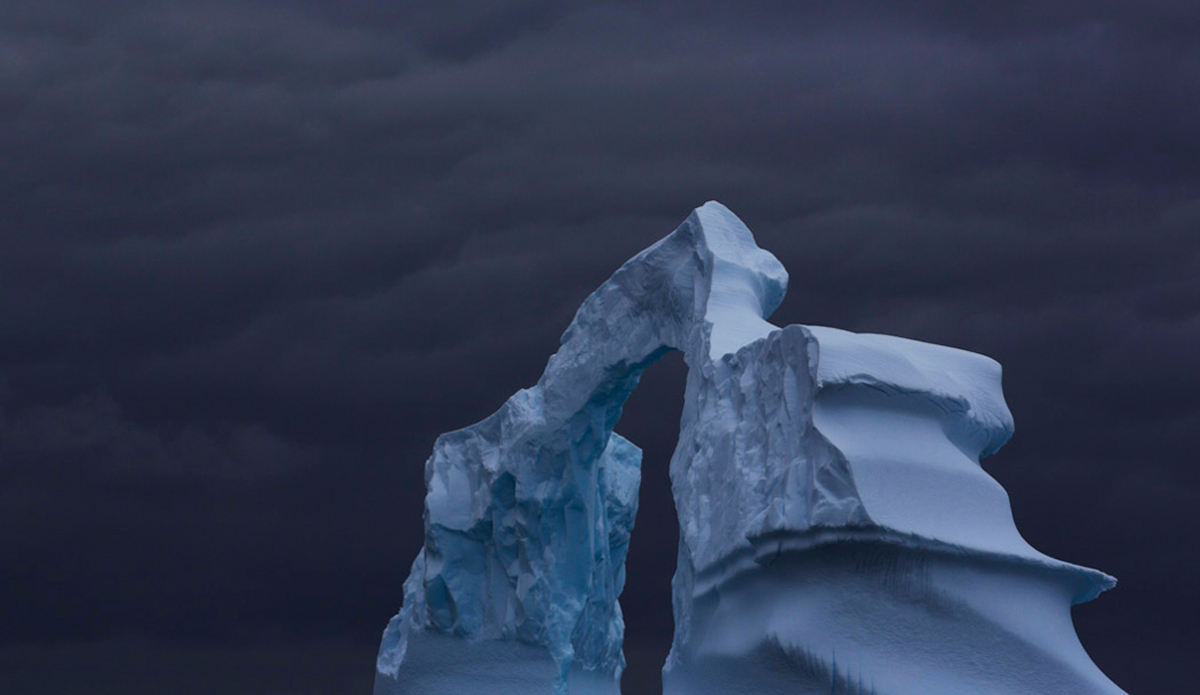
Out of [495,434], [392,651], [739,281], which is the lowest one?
[392,651]

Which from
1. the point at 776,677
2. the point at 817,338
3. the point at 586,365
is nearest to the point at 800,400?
the point at 817,338

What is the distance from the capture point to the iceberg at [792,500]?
866 centimetres

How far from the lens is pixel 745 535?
9.41 metres

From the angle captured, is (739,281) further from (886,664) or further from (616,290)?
(886,664)

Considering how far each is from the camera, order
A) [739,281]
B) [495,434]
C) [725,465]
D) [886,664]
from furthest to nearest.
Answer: [495,434]
[739,281]
[725,465]
[886,664]

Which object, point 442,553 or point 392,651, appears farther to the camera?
point 392,651

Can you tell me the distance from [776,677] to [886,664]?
2.62ft

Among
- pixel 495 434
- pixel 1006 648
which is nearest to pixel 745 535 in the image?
pixel 1006 648

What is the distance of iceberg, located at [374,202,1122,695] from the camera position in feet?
28.4

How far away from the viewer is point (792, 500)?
362 inches

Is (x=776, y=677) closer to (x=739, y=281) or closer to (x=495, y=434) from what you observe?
(x=739, y=281)

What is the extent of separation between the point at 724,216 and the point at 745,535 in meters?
4.48

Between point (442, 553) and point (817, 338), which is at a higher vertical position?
point (817, 338)

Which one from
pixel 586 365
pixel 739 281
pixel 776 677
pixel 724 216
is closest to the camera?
pixel 776 677
